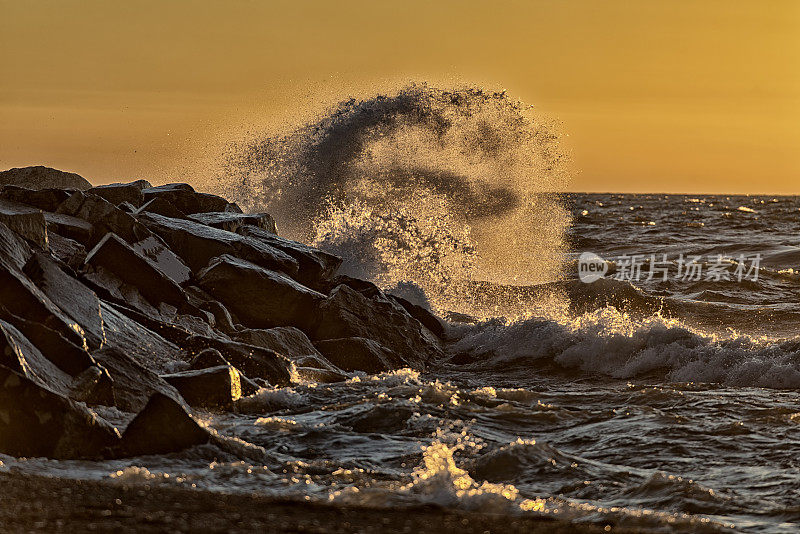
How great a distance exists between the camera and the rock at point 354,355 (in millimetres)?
8969

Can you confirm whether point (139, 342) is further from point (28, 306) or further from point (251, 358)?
point (28, 306)

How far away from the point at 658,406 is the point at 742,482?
2.07 meters

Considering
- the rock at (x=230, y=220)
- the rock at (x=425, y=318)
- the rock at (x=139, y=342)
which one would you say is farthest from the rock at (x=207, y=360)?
the rock at (x=425, y=318)

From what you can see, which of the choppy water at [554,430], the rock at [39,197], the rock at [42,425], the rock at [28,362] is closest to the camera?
the choppy water at [554,430]

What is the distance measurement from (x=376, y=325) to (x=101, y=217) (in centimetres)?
326

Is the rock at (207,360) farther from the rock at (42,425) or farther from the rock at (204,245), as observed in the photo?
the rock at (204,245)

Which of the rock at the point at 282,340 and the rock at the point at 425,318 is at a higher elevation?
the rock at the point at 425,318

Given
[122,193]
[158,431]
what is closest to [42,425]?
[158,431]

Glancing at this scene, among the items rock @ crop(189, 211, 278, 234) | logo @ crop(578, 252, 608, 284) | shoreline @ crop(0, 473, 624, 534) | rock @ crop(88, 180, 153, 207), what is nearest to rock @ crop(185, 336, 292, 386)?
shoreline @ crop(0, 473, 624, 534)

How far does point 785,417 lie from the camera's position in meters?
6.62

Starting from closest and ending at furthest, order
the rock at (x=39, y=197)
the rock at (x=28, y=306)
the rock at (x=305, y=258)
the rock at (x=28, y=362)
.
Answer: the rock at (x=28, y=362) < the rock at (x=28, y=306) < the rock at (x=39, y=197) < the rock at (x=305, y=258)

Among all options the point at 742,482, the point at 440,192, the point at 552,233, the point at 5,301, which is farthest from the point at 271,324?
the point at 552,233

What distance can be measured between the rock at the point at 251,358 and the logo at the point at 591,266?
1486 centimetres

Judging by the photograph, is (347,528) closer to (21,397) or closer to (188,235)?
(21,397)
